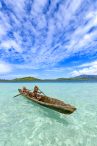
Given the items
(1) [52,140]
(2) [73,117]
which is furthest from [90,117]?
(1) [52,140]

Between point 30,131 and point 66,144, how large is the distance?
9.84 feet

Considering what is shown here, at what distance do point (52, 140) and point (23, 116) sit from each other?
542 centimetres

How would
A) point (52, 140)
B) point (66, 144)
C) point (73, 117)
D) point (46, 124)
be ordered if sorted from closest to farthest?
1. point (66, 144)
2. point (52, 140)
3. point (46, 124)
4. point (73, 117)

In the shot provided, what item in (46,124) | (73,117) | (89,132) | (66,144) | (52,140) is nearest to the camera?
(66,144)

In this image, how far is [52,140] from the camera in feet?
29.0

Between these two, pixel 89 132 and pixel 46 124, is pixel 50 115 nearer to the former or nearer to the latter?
pixel 46 124

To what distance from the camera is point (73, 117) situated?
12992mm

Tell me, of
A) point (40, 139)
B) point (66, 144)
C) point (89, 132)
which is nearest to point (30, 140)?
point (40, 139)

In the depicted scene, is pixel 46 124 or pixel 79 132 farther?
pixel 46 124

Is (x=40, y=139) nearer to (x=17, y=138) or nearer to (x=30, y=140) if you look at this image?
(x=30, y=140)

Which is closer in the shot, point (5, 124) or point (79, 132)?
point (79, 132)

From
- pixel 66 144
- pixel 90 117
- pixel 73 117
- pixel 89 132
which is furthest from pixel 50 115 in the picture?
pixel 66 144

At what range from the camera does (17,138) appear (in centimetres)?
926

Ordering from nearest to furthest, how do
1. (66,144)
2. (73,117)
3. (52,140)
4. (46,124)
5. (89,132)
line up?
(66,144) < (52,140) < (89,132) < (46,124) < (73,117)
